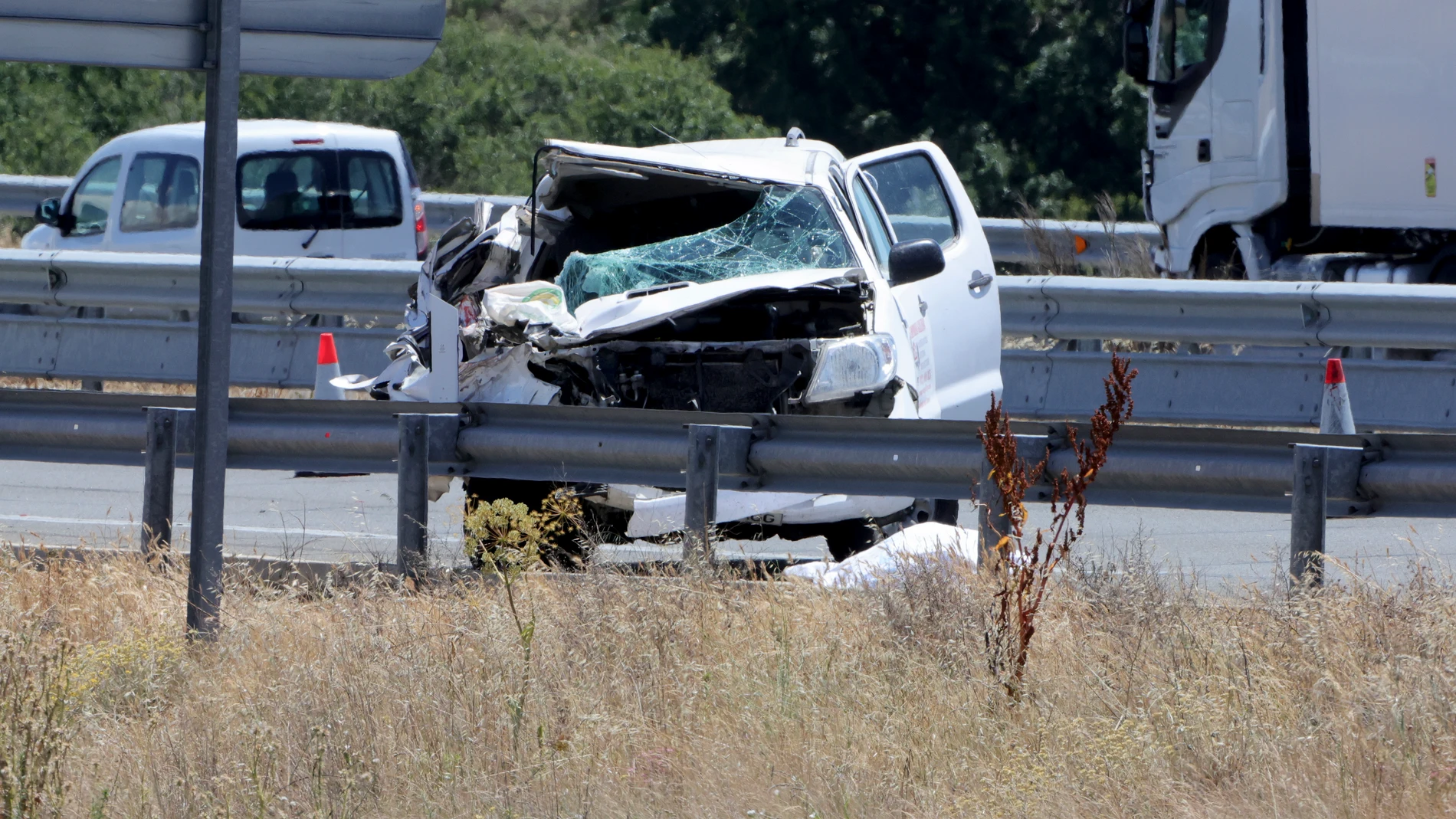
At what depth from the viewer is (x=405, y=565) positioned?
6375 millimetres

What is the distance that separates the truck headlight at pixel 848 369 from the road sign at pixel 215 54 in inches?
84.7

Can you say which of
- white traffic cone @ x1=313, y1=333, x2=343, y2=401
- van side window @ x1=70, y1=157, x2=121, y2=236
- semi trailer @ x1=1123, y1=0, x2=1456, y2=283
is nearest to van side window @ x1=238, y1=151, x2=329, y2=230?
van side window @ x1=70, y1=157, x2=121, y2=236

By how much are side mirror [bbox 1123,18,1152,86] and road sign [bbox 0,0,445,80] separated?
954 centimetres

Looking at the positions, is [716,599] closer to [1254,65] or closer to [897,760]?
[897,760]

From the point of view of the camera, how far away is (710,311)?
7035mm

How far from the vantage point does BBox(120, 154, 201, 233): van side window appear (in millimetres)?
14883

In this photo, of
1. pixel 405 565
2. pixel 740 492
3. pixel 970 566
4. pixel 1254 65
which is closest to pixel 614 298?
pixel 740 492

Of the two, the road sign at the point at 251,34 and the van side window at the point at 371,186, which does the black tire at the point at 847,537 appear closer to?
the road sign at the point at 251,34

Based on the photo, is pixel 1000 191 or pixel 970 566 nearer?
pixel 970 566

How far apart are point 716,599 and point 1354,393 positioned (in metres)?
5.50

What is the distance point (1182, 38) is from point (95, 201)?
9.33 meters

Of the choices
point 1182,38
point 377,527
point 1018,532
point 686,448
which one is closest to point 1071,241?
point 1182,38

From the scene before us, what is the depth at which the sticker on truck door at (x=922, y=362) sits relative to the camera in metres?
7.17

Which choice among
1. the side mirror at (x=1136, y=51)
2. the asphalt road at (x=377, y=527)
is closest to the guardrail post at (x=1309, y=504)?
the asphalt road at (x=377, y=527)
